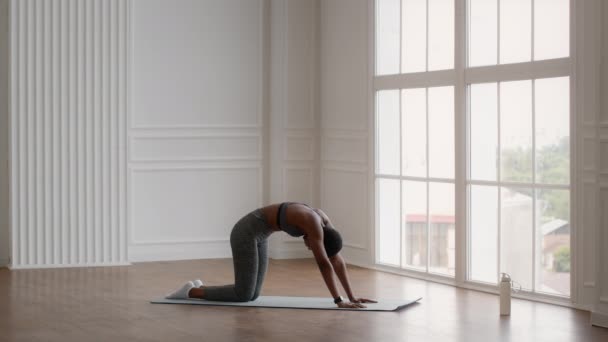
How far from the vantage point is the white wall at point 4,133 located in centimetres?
849

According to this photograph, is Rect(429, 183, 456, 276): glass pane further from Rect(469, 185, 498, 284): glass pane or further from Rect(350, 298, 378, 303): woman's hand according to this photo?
Rect(350, 298, 378, 303): woman's hand

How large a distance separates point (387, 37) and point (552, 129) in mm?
2173

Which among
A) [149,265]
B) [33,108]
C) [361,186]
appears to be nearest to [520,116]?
[361,186]

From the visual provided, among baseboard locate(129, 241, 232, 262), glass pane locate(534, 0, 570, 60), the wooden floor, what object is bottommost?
the wooden floor

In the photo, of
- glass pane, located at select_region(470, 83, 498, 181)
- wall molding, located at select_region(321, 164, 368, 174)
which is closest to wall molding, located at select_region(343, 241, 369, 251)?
wall molding, located at select_region(321, 164, 368, 174)

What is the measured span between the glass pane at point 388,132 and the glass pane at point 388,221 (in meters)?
0.14

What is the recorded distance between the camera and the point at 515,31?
6977mm

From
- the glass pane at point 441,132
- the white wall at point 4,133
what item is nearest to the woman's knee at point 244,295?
the glass pane at point 441,132

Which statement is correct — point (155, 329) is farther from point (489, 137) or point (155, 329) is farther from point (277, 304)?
point (489, 137)

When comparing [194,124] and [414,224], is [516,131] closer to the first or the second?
[414,224]

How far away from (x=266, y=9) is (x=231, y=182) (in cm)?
177

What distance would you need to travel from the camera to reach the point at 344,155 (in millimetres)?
8969

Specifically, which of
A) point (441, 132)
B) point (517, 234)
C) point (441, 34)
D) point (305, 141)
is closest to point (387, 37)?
point (441, 34)

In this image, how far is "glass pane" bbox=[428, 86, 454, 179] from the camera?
769cm
